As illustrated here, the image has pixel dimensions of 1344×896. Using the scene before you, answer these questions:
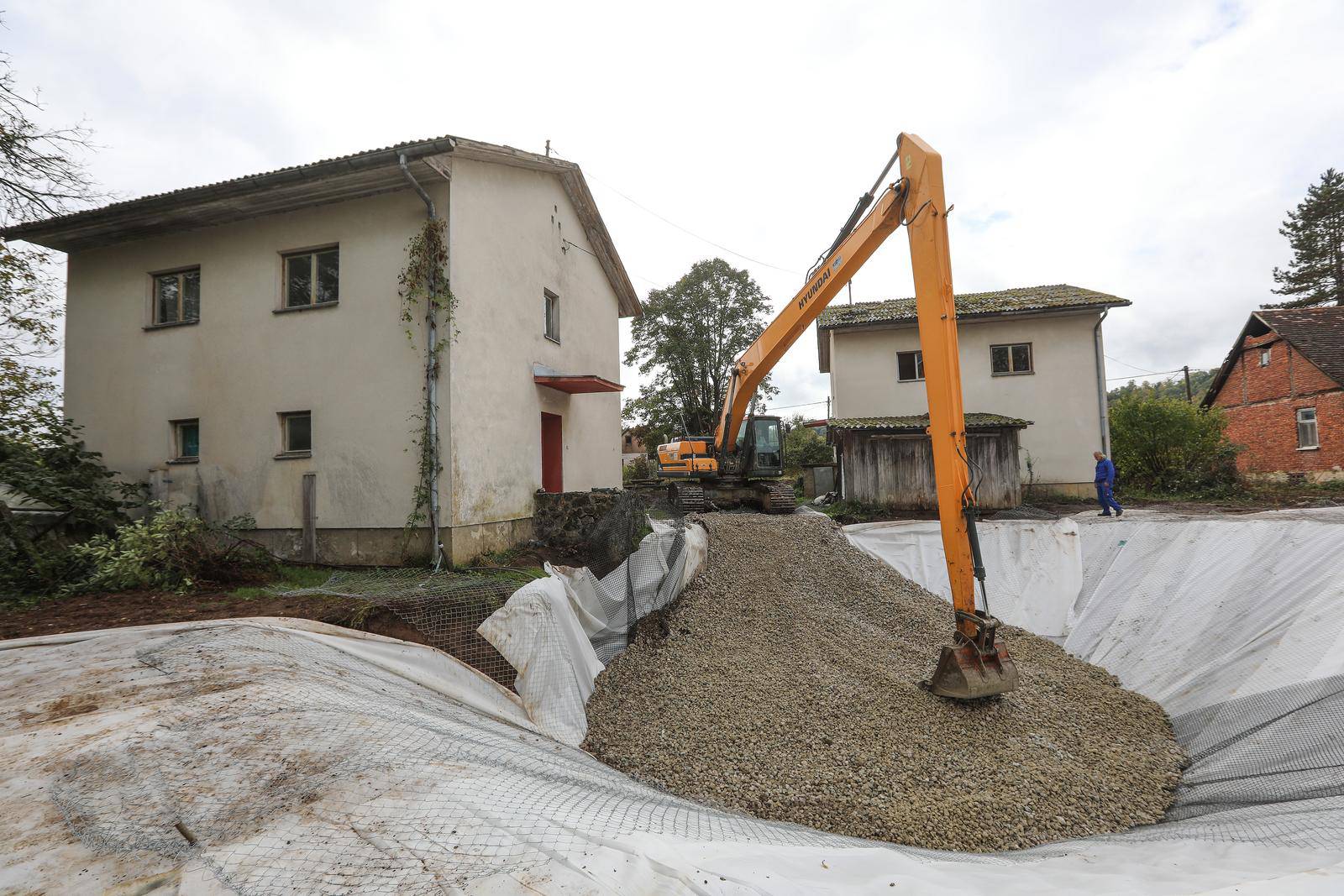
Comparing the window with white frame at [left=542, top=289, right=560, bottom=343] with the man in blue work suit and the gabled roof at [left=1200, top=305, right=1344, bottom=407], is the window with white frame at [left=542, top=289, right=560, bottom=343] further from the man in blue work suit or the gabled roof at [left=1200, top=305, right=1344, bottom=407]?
the gabled roof at [left=1200, top=305, right=1344, bottom=407]

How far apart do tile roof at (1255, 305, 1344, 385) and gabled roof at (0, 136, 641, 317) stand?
22.2m

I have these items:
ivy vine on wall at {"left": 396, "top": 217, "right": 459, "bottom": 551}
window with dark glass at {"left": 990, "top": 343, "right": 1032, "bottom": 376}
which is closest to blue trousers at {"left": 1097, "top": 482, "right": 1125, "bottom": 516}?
window with dark glass at {"left": 990, "top": 343, "right": 1032, "bottom": 376}

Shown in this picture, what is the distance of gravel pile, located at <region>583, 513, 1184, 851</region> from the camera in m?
3.38

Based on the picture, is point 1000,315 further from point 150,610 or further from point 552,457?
point 150,610

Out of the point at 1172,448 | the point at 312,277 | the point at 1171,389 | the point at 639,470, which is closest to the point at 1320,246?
the point at 1171,389

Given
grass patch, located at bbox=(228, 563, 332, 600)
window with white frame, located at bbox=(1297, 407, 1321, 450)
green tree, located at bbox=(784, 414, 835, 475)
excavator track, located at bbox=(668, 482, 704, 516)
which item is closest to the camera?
grass patch, located at bbox=(228, 563, 332, 600)

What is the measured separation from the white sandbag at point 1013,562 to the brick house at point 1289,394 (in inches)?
626

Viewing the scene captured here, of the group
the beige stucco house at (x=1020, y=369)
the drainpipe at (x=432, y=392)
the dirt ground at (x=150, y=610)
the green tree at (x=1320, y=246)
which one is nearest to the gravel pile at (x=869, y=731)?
the dirt ground at (x=150, y=610)

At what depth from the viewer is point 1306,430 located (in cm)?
1764

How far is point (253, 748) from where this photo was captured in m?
2.27

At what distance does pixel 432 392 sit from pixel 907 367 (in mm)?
12551

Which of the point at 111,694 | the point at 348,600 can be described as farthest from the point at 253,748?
the point at 348,600

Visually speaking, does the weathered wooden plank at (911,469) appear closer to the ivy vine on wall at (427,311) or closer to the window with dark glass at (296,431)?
the ivy vine on wall at (427,311)

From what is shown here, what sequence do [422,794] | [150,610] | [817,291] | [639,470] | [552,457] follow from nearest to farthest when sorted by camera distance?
[422,794] → [150,610] → [817,291] → [552,457] → [639,470]
